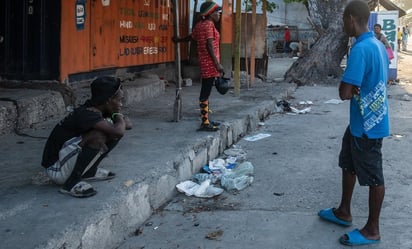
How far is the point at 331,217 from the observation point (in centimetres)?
420

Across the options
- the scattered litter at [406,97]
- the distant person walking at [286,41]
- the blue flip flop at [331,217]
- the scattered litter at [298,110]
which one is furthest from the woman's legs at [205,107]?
the distant person walking at [286,41]

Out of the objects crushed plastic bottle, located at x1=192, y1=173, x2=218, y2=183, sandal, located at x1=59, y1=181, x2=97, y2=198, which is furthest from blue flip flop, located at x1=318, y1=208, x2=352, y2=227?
sandal, located at x1=59, y1=181, x2=97, y2=198

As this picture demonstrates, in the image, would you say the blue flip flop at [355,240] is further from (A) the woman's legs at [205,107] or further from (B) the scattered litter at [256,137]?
(B) the scattered litter at [256,137]

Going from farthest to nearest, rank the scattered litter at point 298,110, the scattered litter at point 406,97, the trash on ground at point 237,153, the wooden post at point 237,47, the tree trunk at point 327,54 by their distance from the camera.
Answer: the tree trunk at point 327,54
the scattered litter at point 406,97
the wooden post at point 237,47
the scattered litter at point 298,110
the trash on ground at point 237,153

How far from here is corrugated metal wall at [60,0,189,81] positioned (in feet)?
24.2

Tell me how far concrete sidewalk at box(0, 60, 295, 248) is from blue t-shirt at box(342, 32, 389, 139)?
1.73m

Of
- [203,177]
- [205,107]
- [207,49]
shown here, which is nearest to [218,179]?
[203,177]

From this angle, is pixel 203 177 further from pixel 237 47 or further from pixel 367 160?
pixel 237 47

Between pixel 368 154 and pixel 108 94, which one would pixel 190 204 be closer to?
pixel 108 94

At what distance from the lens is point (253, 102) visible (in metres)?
9.61

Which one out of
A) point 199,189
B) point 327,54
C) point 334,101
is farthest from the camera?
point 327,54

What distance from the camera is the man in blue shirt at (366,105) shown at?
143 inches

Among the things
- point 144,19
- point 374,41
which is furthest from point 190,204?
point 144,19

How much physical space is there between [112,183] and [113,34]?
5.20 meters
